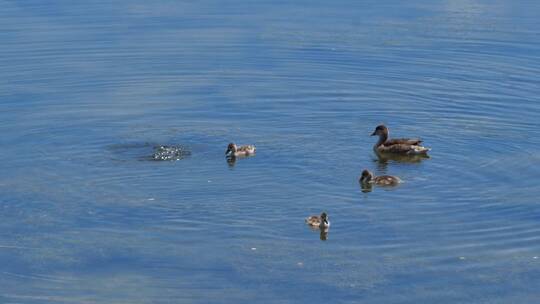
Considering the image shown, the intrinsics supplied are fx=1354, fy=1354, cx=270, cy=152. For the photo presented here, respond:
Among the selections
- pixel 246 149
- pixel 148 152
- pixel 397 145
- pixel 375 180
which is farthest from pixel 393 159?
pixel 148 152

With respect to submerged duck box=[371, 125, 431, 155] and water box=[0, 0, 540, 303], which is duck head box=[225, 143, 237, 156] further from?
submerged duck box=[371, 125, 431, 155]

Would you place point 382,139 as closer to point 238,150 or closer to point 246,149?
point 246,149

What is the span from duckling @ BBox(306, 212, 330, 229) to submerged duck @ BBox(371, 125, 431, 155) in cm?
418

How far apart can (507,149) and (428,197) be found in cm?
294

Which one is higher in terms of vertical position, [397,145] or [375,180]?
[397,145]

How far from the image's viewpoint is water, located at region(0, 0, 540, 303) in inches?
675

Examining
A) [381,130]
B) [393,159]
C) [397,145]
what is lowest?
[393,159]

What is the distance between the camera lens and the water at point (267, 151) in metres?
17.1

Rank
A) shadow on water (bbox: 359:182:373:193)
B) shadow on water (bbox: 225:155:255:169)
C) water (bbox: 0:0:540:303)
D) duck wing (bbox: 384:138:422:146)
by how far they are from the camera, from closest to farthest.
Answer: water (bbox: 0:0:540:303) → shadow on water (bbox: 359:182:373:193) → shadow on water (bbox: 225:155:255:169) → duck wing (bbox: 384:138:422:146)

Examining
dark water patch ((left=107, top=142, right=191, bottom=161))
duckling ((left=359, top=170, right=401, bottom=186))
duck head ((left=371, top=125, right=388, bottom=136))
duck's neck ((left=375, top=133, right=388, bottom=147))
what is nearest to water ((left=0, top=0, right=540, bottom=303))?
dark water patch ((left=107, top=142, right=191, bottom=161))

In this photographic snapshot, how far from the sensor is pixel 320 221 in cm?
1870

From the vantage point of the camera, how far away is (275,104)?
82.8 feet

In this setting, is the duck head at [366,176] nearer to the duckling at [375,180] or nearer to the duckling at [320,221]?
the duckling at [375,180]

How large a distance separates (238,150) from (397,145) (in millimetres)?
2900
